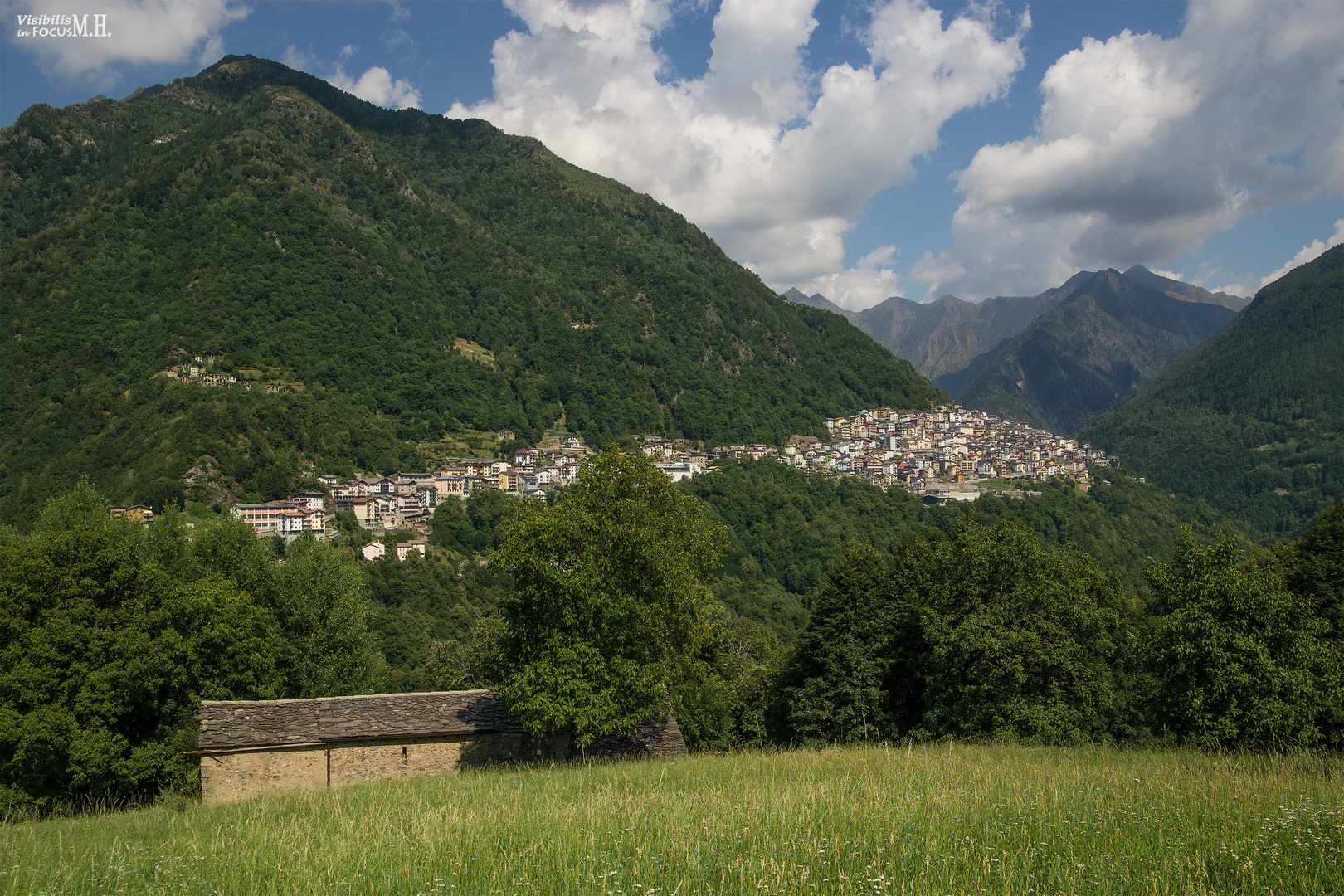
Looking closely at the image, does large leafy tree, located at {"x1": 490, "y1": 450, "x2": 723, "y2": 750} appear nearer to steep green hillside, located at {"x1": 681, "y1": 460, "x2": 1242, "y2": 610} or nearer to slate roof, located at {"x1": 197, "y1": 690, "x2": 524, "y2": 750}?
slate roof, located at {"x1": 197, "y1": 690, "x2": 524, "y2": 750}

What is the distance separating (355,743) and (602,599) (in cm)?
612

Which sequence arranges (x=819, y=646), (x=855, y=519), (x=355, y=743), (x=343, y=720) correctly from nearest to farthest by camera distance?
(x=355, y=743)
(x=343, y=720)
(x=819, y=646)
(x=855, y=519)

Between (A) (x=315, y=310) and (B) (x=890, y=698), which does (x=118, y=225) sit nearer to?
(A) (x=315, y=310)

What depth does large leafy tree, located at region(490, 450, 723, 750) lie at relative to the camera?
1421 cm

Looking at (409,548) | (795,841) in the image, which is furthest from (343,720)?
(409,548)

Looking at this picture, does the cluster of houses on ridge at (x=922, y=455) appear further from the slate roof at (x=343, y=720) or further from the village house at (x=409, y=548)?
the slate roof at (x=343, y=720)

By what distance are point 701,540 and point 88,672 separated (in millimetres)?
14113

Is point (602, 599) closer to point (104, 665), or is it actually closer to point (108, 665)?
point (108, 665)

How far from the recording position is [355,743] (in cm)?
1520

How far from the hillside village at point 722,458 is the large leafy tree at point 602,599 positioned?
256 feet

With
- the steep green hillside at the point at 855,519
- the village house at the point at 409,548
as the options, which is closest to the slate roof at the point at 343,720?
the steep green hillside at the point at 855,519

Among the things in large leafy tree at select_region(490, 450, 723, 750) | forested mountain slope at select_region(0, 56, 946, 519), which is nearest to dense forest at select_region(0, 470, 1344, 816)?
large leafy tree at select_region(490, 450, 723, 750)

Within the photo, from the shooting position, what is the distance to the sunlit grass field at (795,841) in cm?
435

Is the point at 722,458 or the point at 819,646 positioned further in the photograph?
the point at 722,458
